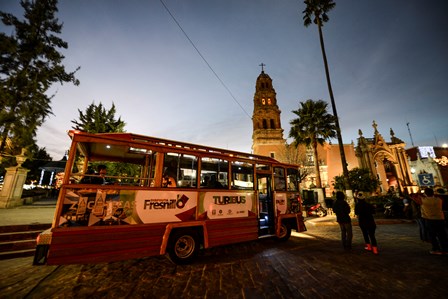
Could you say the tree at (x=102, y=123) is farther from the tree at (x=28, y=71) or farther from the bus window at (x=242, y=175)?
the bus window at (x=242, y=175)

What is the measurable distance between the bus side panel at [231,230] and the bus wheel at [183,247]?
487 mm

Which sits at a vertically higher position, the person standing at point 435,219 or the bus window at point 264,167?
the bus window at point 264,167

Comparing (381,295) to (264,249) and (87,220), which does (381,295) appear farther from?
(87,220)

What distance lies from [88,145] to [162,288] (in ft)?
14.3

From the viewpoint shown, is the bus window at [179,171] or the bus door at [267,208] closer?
the bus window at [179,171]

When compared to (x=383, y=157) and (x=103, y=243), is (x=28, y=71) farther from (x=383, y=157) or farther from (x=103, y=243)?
(x=383, y=157)

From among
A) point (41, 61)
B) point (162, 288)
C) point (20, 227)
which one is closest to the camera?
point (162, 288)

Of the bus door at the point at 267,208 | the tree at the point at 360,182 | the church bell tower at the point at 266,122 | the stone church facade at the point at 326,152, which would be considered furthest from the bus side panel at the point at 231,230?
the church bell tower at the point at 266,122

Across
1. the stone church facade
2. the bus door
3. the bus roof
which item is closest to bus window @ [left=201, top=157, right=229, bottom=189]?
the bus roof

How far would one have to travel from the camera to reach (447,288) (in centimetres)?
367

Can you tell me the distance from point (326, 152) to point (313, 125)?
20.8 metres

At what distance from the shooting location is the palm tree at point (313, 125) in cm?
1973

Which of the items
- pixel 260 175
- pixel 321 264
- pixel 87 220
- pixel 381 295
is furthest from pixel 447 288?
pixel 87 220

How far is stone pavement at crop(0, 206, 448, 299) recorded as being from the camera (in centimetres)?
362
